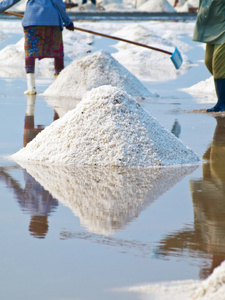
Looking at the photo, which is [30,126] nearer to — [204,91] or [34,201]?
[34,201]

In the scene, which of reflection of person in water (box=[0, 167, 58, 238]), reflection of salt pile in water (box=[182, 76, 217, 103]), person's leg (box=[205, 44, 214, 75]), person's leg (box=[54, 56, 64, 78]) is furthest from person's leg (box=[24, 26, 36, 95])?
reflection of person in water (box=[0, 167, 58, 238])

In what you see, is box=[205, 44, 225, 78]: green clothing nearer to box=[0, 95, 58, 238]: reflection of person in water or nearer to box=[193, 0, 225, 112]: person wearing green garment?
box=[193, 0, 225, 112]: person wearing green garment

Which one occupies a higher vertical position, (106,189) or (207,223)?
(207,223)

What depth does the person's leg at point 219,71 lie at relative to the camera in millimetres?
6234

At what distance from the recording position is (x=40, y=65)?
11.8 metres

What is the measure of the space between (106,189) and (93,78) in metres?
4.73

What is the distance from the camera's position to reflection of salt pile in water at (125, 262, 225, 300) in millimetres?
1761

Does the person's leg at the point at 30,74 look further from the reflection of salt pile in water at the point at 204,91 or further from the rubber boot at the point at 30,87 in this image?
the reflection of salt pile in water at the point at 204,91

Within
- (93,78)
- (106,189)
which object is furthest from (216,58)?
(106,189)

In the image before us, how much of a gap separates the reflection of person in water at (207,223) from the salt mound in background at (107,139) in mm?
266

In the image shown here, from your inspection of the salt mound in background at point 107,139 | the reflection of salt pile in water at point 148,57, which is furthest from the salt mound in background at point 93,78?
the salt mound in background at point 107,139

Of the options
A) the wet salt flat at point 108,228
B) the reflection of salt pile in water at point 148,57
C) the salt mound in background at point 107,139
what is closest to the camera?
the wet salt flat at point 108,228

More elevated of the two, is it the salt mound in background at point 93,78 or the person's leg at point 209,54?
the person's leg at point 209,54

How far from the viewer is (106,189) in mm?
3193
